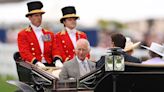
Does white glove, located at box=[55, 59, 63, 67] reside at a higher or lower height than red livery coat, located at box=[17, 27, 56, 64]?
lower

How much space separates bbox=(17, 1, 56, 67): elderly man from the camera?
10.7 metres

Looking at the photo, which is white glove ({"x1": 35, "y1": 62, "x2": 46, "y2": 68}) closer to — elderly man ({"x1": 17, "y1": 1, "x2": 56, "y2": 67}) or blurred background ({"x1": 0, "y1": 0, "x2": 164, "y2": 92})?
elderly man ({"x1": 17, "y1": 1, "x2": 56, "y2": 67})

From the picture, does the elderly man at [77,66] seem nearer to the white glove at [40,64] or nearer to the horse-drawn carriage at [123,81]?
the horse-drawn carriage at [123,81]

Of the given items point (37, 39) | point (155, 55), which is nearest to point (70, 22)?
point (37, 39)

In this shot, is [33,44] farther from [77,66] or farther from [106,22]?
[106,22]

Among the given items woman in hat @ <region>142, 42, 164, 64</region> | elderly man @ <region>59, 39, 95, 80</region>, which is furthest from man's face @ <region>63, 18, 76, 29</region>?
woman in hat @ <region>142, 42, 164, 64</region>

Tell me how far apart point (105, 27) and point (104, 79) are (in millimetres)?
16593

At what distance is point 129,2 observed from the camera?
83.3ft

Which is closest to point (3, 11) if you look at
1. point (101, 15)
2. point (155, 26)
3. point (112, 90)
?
point (101, 15)

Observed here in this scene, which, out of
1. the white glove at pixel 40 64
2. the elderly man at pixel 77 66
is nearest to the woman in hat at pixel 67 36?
the white glove at pixel 40 64

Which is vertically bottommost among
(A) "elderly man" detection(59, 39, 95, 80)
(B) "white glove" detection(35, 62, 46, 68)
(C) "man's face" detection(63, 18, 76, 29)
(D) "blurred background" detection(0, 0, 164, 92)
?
(D) "blurred background" detection(0, 0, 164, 92)

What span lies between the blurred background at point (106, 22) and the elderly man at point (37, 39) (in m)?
10.6

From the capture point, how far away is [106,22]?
25.3 metres

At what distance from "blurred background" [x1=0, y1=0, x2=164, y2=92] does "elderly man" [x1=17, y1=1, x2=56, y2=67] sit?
34.8ft
